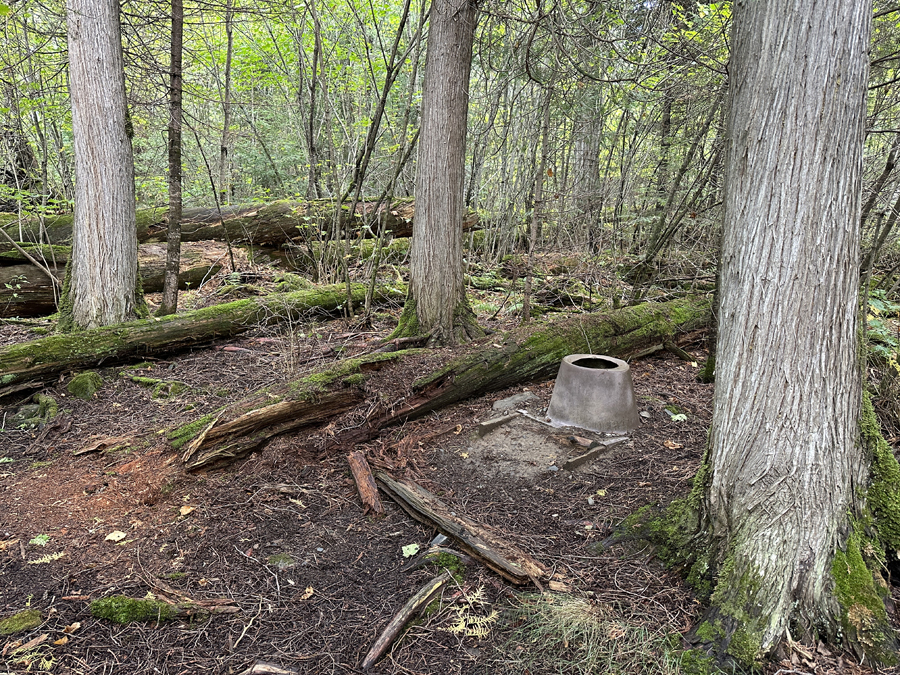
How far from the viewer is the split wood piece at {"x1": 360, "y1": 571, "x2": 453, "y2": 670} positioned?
235 cm

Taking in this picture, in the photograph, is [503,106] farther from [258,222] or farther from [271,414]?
[271,414]

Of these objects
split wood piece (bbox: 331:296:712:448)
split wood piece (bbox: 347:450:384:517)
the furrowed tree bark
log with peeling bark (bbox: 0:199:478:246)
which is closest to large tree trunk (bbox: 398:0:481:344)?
split wood piece (bbox: 331:296:712:448)

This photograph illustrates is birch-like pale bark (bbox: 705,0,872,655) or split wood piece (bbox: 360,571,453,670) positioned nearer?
birch-like pale bark (bbox: 705,0,872,655)

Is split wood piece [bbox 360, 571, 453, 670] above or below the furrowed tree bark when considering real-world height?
below

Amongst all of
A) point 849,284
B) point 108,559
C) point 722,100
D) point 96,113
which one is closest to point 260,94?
point 96,113

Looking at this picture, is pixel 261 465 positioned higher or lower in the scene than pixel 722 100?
lower

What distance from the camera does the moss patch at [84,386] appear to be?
510 centimetres

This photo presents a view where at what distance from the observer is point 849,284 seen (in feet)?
7.45

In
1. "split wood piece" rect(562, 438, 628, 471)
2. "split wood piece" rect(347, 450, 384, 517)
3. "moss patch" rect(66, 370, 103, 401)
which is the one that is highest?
"moss patch" rect(66, 370, 103, 401)

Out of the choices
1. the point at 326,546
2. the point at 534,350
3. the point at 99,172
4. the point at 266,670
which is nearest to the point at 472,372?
the point at 534,350

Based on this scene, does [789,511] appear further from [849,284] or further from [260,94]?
[260,94]

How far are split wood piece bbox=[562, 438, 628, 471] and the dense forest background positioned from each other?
3199 mm

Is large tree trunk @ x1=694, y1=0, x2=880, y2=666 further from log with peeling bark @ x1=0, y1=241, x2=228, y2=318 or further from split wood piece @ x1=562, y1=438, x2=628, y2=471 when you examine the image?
log with peeling bark @ x1=0, y1=241, x2=228, y2=318

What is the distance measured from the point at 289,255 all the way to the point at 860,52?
9.52 m
